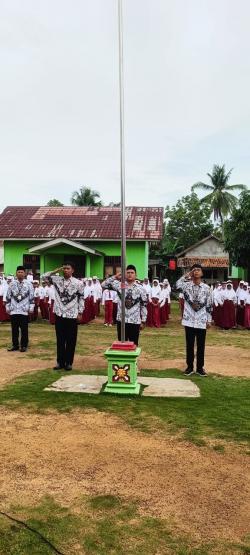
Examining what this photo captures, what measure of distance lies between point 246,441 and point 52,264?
20.1m

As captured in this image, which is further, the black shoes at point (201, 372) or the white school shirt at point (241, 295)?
the white school shirt at point (241, 295)

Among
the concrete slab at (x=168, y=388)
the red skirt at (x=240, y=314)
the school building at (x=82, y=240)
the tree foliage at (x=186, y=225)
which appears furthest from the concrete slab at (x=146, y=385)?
the tree foliage at (x=186, y=225)

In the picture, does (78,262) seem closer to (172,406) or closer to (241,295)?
(241,295)

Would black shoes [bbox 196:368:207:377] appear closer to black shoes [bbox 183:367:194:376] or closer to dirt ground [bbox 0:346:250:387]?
black shoes [bbox 183:367:194:376]

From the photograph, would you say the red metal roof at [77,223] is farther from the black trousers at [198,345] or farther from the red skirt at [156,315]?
the black trousers at [198,345]

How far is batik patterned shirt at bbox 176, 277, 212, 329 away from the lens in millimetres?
7734

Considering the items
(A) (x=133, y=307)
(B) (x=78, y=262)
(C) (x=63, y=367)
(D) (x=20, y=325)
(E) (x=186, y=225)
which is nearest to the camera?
(A) (x=133, y=307)

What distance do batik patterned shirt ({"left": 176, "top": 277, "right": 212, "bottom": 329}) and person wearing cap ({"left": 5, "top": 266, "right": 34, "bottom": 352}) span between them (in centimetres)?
335

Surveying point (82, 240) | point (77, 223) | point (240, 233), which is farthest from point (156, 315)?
point (77, 223)

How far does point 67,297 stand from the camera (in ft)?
25.8

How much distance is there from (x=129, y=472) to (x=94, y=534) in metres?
0.96

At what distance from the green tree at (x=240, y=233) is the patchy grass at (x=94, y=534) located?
64.3 ft

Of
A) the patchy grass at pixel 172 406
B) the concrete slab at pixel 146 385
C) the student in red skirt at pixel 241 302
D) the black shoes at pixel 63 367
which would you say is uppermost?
the student in red skirt at pixel 241 302

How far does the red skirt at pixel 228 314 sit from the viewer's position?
15.3m
